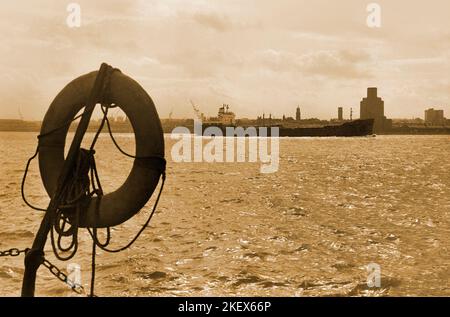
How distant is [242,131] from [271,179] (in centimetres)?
16080

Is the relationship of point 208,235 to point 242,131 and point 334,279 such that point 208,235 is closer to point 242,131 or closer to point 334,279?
point 334,279

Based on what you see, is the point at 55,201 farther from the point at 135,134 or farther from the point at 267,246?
the point at 267,246

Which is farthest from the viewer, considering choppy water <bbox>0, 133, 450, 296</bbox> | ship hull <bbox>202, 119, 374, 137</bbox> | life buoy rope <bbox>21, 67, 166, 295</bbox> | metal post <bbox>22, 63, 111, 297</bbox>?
ship hull <bbox>202, 119, 374, 137</bbox>

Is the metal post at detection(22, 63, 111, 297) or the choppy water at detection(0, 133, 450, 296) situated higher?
the metal post at detection(22, 63, 111, 297)

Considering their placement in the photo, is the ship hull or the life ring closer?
the life ring

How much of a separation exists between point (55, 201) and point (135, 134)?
1.20 m

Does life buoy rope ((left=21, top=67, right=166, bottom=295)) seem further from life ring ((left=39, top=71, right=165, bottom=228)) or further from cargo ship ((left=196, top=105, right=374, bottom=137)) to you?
cargo ship ((left=196, top=105, right=374, bottom=137))

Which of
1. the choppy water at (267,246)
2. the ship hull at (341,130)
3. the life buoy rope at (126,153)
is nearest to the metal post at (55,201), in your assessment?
the life buoy rope at (126,153)

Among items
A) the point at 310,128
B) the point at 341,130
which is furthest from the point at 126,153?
the point at 310,128

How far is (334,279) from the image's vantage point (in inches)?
370

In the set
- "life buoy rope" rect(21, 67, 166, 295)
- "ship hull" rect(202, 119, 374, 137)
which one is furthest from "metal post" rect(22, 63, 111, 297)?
"ship hull" rect(202, 119, 374, 137)

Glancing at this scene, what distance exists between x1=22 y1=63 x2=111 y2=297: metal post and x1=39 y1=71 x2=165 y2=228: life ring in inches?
6.1

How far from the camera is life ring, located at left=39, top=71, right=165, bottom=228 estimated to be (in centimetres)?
566

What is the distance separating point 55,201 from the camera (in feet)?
18.1
